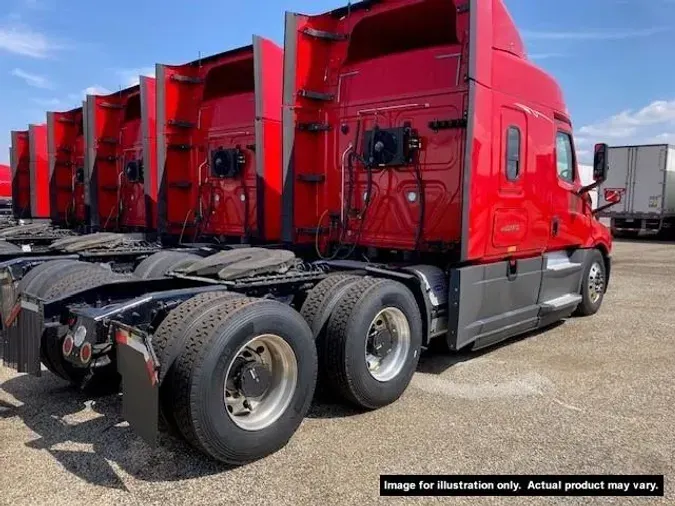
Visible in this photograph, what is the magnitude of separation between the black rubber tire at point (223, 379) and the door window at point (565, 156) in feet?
14.8

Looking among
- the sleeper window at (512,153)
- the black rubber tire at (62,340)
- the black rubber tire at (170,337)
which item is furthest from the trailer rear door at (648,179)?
the black rubber tire at (170,337)

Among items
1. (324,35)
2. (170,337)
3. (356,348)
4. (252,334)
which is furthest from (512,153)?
(170,337)

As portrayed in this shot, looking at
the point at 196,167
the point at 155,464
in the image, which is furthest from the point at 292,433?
the point at 196,167

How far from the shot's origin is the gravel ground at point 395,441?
10.5ft

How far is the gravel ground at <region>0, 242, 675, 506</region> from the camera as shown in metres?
3.20

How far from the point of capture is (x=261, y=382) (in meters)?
3.70

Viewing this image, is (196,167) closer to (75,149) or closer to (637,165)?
(75,149)

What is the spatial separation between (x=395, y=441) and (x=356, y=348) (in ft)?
2.43

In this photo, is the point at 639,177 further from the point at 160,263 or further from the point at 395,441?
the point at 395,441

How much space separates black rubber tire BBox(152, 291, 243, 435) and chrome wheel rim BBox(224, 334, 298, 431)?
0.36 m

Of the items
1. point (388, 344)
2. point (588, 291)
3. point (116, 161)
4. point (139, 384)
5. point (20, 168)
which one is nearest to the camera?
point (139, 384)

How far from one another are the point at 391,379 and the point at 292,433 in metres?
1.09

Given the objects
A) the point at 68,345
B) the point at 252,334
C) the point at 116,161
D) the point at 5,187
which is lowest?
the point at 68,345

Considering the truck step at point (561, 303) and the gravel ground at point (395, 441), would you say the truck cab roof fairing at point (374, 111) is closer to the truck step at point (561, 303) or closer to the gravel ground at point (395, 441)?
the gravel ground at point (395, 441)
